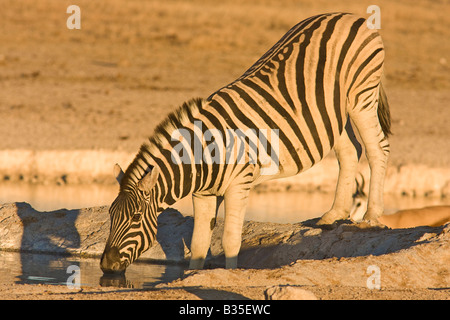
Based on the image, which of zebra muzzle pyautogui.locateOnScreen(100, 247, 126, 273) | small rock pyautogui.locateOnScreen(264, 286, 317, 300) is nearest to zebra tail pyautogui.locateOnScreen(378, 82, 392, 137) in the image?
zebra muzzle pyautogui.locateOnScreen(100, 247, 126, 273)

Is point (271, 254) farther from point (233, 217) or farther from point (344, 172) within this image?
point (344, 172)

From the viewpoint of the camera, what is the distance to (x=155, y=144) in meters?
6.38

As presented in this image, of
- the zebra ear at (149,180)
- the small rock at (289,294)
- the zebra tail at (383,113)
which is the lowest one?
the small rock at (289,294)

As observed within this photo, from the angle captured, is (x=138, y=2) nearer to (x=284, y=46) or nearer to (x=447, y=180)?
(x=447, y=180)

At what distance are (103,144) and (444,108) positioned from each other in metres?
6.71

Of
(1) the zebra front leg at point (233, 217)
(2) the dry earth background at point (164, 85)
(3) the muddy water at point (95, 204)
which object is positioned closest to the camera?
(2) the dry earth background at point (164, 85)

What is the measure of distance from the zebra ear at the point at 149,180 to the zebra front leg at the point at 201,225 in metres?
0.70

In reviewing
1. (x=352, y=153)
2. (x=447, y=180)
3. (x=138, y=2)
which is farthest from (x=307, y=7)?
(x=352, y=153)

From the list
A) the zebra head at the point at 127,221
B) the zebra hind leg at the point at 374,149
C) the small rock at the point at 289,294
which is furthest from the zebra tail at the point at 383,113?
the small rock at the point at 289,294

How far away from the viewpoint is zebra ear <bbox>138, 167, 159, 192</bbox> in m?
6.14

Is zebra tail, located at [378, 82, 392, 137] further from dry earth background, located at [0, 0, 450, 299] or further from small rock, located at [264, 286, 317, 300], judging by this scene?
small rock, located at [264, 286, 317, 300]

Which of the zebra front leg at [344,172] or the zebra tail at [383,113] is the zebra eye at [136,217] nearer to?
the zebra front leg at [344,172]

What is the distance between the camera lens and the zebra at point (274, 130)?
248 inches

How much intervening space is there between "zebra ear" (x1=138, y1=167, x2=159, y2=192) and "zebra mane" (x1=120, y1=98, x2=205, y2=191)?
7 cm
